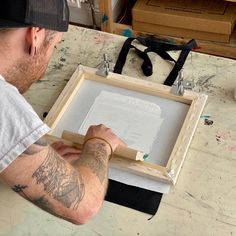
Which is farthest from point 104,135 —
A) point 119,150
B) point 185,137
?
point 185,137

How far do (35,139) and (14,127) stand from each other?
4cm

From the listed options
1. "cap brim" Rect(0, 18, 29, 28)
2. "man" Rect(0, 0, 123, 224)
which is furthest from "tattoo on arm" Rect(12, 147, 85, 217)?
"cap brim" Rect(0, 18, 29, 28)

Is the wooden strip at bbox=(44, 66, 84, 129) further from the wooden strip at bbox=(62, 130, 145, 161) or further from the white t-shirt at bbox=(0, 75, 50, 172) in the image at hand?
the white t-shirt at bbox=(0, 75, 50, 172)

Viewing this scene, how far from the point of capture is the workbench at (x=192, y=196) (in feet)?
3.27

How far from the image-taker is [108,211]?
3.40 ft

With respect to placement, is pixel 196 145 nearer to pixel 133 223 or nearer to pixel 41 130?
pixel 133 223

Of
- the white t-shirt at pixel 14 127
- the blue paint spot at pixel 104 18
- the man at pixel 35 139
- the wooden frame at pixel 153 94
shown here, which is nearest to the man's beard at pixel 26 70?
the man at pixel 35 139

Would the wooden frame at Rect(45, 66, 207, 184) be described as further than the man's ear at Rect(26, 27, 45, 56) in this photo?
Yes

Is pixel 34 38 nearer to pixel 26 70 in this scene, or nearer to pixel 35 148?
pixel 26 70

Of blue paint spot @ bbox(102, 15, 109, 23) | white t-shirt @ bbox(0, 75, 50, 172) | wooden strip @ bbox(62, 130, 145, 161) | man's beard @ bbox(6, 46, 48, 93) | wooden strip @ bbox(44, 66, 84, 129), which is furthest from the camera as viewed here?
blue paint spot @ bbox(102, 15, 109, 23)

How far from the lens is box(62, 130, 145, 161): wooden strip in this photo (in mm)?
1059

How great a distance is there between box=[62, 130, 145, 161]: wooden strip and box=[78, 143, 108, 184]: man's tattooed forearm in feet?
0.13

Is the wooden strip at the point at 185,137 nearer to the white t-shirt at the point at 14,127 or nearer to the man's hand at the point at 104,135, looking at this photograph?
the man's hand at the point at 104,135

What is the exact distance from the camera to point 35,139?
819mm
